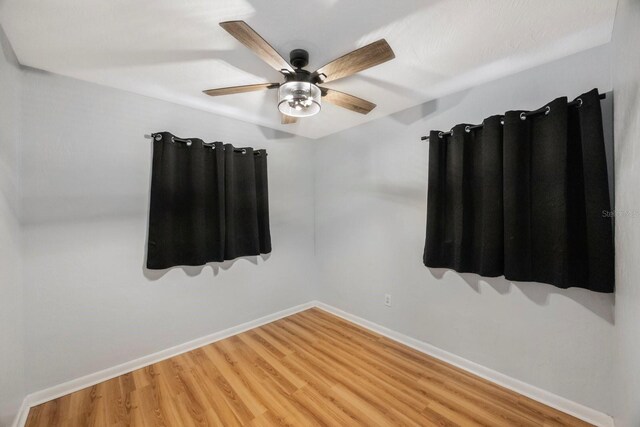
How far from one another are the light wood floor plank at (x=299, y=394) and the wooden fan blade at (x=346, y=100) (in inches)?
81.1

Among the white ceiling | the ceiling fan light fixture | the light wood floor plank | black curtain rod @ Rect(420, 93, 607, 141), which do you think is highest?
the white ceiling

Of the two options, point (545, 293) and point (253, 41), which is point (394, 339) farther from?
point (253, 41)

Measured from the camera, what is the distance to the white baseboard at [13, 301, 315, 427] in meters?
1.59

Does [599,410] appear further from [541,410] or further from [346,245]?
[346,245]

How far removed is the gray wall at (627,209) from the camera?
36.9 inches

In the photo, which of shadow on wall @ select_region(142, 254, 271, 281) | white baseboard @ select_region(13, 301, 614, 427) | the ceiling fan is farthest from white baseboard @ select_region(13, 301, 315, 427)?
the ceiling fan

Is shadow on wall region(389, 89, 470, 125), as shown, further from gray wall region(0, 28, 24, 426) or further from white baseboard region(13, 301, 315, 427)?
gray wall region(0, 28, 24, 426)

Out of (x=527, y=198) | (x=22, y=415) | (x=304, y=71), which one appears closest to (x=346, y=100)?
(x=304, y=71)

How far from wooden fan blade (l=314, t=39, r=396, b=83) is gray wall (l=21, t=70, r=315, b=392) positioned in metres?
1.51

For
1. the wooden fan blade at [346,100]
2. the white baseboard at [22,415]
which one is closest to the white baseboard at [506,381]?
the wooden fan blade at [346,100]

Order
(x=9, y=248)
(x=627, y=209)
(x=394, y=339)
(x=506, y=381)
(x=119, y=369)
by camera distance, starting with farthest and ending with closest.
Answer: (x=394, y=339) → (x=119, y=369) → (x=506, y=381) → (x=9, y=248) → (x=627, y=209)

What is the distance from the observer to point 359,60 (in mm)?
1294

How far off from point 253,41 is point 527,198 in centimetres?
191

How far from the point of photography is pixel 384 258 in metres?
2.54
